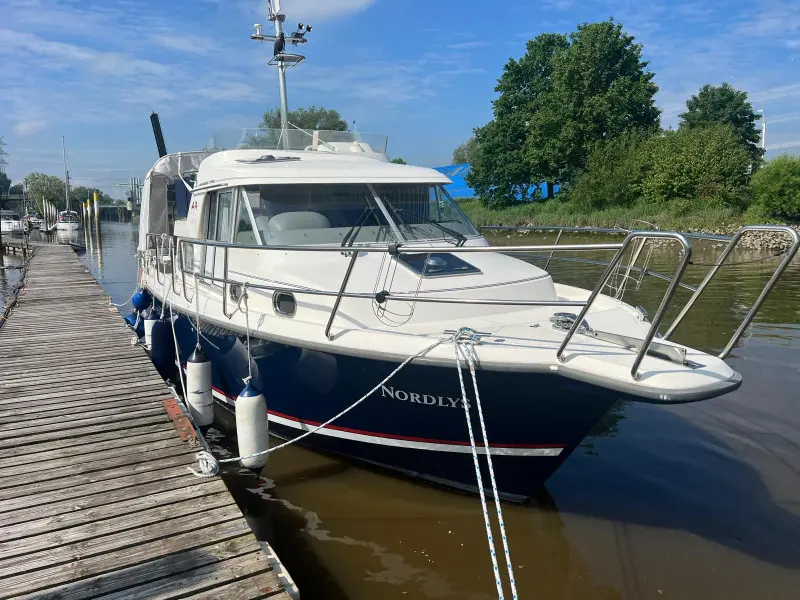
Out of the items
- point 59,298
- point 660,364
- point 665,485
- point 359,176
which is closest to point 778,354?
point 665,485

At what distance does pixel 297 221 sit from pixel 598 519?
12.2ft

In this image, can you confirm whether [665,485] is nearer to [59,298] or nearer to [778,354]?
[778,354]

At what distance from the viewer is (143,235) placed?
993cm

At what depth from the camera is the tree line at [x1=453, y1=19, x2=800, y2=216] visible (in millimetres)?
27047

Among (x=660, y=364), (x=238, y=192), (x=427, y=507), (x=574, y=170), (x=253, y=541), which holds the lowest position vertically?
(x=427, y=507)

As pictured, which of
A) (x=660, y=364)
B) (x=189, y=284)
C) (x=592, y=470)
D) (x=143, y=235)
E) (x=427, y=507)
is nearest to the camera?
(x=660, y=364)

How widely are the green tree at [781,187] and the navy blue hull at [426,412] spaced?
946 inches

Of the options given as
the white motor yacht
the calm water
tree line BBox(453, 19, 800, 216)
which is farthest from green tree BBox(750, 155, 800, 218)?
the white motor yacht

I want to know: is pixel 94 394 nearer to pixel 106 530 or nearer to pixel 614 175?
pixel 106 530

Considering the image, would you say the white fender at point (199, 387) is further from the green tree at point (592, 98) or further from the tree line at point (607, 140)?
the green tree at point (592, 98)

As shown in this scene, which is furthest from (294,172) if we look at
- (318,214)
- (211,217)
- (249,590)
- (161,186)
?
(161,186)

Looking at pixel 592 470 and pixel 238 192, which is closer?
pixel 592 470

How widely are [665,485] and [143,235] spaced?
8592mm

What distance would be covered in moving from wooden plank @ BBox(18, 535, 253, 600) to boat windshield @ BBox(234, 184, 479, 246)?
2.92 m
